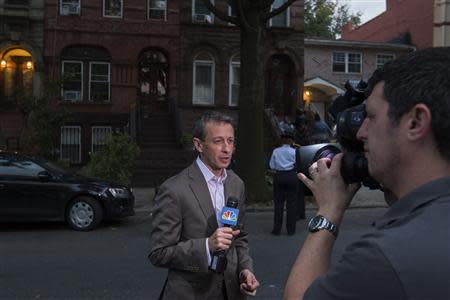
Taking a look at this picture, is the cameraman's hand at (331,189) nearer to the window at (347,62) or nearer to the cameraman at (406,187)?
the cameraman at (406,187)

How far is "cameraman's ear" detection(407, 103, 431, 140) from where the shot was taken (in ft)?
4.53

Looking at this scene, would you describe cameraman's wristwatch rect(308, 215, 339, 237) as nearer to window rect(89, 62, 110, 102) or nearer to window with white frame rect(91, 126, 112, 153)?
window with white frame rect(91, 126, 112, 153)

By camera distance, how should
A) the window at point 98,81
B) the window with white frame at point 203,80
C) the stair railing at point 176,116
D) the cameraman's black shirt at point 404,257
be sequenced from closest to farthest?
the cameraman's black shirt at point 404,257 → the stair railing at point 176,116 → the window at point 98,81 → the window with white frame at point 203,80

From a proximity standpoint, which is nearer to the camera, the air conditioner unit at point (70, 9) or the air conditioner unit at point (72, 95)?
the air conditioner unit at point (70, 9)

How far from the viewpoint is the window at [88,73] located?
2156 cm

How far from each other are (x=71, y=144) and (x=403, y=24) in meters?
24.8

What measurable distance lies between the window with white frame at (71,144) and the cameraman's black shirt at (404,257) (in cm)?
2119

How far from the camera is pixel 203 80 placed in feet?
75.4

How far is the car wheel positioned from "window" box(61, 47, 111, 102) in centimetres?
1184

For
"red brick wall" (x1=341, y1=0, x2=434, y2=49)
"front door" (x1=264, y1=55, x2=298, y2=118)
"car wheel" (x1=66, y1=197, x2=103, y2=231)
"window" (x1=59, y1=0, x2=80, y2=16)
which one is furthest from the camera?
"red brick wall" (x1=341, y1=0, x2=434, y2=49)

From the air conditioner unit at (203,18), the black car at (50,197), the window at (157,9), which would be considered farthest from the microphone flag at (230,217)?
→ the air conditioner unit at (203,18)

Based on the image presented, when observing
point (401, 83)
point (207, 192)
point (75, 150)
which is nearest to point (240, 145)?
point (75, 150)

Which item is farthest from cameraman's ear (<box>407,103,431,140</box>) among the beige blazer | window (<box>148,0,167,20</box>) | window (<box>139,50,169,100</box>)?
window (<box>148,0,167,20</box>)

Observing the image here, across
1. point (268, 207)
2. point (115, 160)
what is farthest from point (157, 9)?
point (268, 207)
